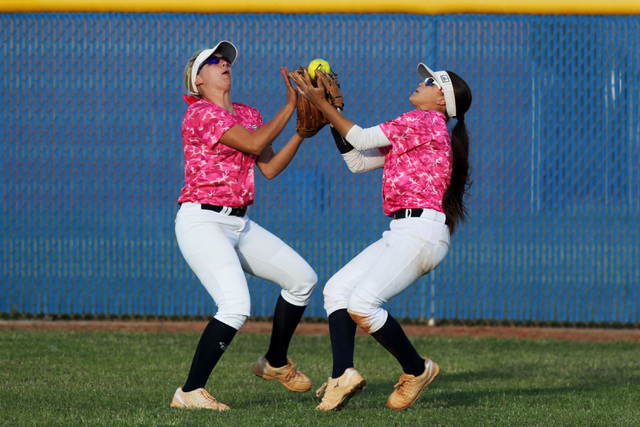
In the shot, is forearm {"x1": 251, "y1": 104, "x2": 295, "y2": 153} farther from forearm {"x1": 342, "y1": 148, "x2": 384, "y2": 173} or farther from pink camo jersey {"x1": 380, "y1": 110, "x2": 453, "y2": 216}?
pink camo jersey {"x1": 380, "y1": 110, "x2": 453, "y2": 216}

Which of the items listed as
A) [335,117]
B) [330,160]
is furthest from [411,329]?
[335,117]

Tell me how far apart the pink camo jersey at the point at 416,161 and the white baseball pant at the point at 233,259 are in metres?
0.71

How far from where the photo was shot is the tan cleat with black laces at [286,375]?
566 centimetres

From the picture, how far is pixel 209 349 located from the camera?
201 inches

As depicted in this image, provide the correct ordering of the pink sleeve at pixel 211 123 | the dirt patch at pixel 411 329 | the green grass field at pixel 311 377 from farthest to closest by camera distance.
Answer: the dirt patch at pixel 411 329 < the pink sleeve at pixel 211 123 < the green grass field at pixel 311 377

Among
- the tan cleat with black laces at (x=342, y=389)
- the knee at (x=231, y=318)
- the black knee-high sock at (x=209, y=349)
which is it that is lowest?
the tan cleat with black laces at (x=342, y=389)

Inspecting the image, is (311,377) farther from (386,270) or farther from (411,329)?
(411,329)

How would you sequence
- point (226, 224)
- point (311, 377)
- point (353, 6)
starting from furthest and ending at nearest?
point (353, 6) < point (311, 377) < point (226, 224)

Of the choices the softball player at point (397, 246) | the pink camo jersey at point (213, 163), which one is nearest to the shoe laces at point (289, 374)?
the softball player at point (397, 246)

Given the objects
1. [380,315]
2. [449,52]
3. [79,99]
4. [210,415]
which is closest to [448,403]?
[380,315]

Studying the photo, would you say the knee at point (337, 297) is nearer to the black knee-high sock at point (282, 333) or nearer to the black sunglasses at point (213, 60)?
the black knee-high sock at point (282, 333)

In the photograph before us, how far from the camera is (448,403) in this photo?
5586 mm

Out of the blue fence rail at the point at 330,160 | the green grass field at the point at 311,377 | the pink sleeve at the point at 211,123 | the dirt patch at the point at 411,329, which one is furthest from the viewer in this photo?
the blue fence rail at the point at 330,160

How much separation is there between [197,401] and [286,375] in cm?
72
